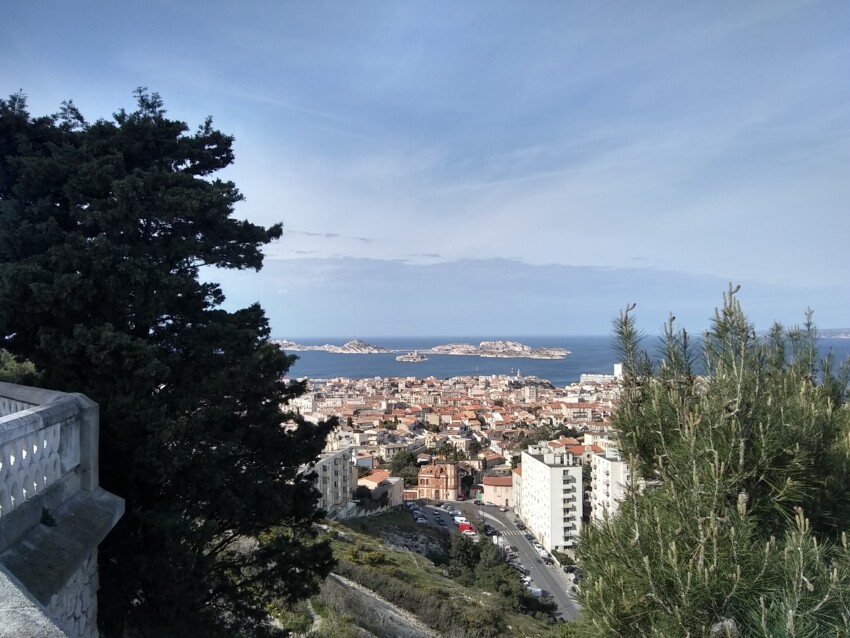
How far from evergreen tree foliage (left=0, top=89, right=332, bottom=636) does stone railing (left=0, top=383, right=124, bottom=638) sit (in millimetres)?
961

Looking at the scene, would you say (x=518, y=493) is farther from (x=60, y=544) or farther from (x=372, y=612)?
(x=60, y=544)

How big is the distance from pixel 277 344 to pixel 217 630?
2.91 metres

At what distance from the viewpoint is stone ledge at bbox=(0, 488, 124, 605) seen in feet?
8.52

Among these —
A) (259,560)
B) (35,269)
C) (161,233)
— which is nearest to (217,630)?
(259,560)

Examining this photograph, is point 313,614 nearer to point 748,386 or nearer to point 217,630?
point 217,630

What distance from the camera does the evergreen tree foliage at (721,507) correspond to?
7.21 feet

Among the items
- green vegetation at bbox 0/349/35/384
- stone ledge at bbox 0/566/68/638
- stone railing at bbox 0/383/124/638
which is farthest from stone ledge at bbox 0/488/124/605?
green vegetation at bbox 0/349/35/384

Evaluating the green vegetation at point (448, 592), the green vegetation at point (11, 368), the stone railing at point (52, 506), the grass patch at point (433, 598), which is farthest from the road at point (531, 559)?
the stone railing at point (52, 506)

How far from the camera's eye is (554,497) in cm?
3428

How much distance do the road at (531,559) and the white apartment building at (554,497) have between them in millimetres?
1403

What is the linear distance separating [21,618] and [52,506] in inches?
73.1

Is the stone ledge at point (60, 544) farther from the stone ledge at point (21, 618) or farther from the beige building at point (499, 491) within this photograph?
the beige building at point (499, 491)

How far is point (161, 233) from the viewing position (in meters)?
6.27

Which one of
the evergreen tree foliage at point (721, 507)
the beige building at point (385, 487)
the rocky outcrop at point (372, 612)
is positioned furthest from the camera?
the beige building at point (385, 487)
